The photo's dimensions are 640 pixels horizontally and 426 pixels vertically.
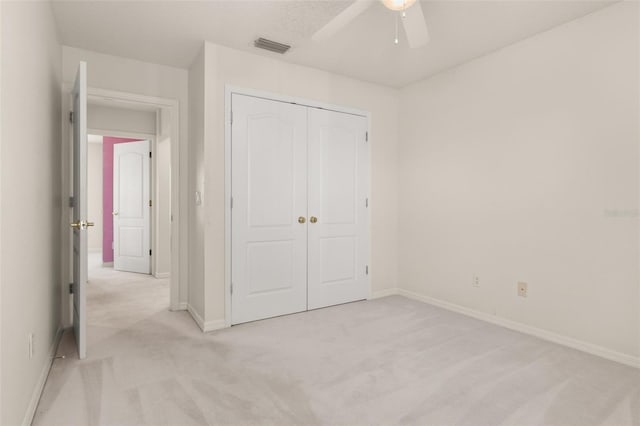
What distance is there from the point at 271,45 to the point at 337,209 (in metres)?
1.72

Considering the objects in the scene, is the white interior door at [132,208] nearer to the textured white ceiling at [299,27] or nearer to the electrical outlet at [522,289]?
the textured white ceiling at [299,27]

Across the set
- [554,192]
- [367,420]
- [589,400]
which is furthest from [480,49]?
[367,420]

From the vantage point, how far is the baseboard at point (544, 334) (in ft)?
8.25

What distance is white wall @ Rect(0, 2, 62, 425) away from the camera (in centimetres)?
145

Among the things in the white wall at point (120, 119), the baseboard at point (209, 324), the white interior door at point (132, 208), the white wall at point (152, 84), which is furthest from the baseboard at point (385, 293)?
the white wall at point (120, 119)

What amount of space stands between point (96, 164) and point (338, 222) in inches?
272

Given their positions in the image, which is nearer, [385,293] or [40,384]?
[40,384]

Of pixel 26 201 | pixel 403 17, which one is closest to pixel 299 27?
pixel 403 17

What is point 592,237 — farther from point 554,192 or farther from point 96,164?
point 96,164

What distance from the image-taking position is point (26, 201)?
5.83 feet

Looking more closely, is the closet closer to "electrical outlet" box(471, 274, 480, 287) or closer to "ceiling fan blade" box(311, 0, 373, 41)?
"electrical outlet" box(471, 274, 480, 287)

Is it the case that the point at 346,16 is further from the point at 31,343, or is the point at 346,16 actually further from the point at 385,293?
the point at 385,293

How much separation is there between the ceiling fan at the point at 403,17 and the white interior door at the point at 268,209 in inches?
50.0

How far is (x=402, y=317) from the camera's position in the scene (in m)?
3.46
